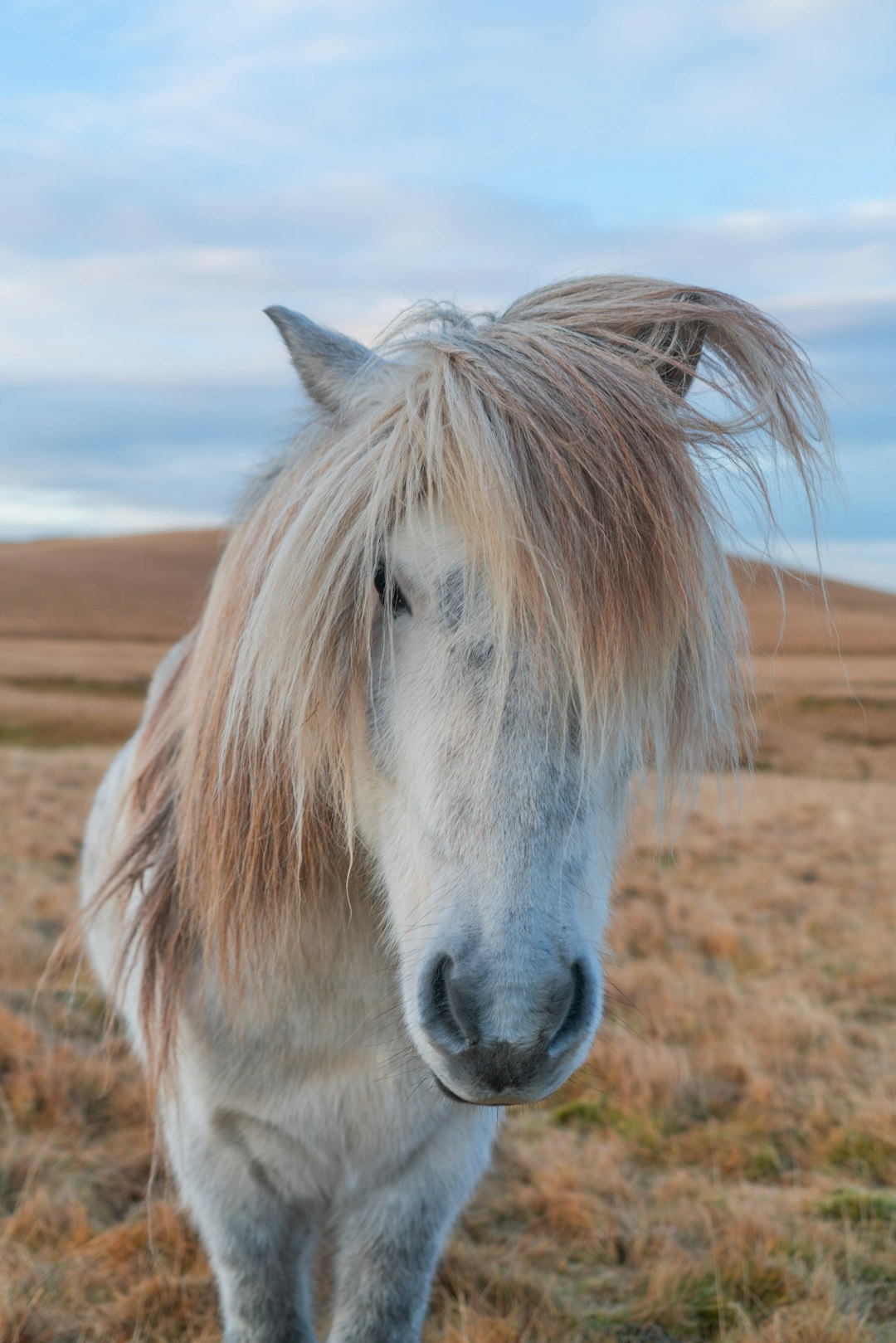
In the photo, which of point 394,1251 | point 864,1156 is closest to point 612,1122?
point 864,1156

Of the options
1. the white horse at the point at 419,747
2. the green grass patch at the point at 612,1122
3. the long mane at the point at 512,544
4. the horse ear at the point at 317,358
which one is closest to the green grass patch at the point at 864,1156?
the green grass patch at the point at 612,1122

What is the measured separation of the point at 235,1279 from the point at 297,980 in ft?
2.69

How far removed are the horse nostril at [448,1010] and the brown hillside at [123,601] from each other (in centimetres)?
3756

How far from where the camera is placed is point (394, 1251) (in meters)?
2.24

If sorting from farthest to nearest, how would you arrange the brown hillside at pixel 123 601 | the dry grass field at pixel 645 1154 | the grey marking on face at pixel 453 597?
1. the brown hillside at pixel 123 601
2. the dry grass field at pixel 645 1154
3. the grey marking on face at pixel 453 597

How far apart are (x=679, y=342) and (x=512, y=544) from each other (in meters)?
0.62

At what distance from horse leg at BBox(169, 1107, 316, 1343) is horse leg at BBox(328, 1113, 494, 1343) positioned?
12cm

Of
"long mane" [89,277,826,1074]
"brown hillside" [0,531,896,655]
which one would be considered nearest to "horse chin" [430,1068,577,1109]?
"long mane" [89,277,826,1074]

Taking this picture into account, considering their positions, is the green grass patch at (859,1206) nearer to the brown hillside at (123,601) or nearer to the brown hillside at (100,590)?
the brown hillside at (123,601)

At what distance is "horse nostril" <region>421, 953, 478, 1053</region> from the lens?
1.32 meters

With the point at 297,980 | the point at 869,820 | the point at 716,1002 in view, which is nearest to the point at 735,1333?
the point at 297,980

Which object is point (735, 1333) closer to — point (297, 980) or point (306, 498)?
point (297, 980)

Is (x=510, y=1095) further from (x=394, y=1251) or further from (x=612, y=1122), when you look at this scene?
(x=612, y=1122)

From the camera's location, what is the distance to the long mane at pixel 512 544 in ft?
4.92
